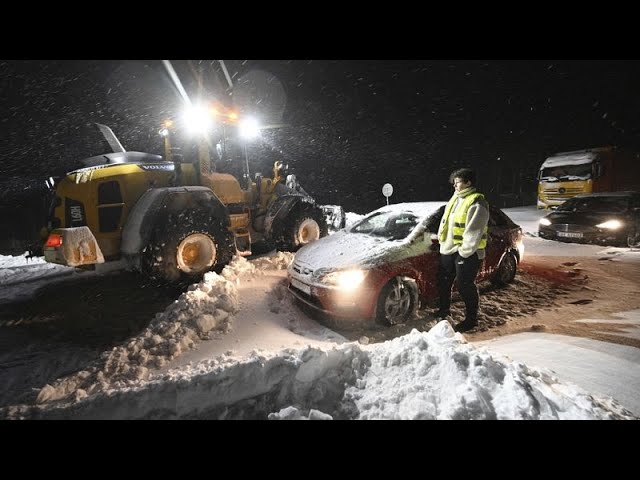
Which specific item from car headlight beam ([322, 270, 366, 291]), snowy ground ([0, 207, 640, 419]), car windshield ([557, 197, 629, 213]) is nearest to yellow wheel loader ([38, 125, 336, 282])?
snowy ground ([0, 207, 640, 419])

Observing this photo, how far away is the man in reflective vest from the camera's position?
4.03 m

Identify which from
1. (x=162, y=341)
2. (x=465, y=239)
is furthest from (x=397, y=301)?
(x=162, y=341)

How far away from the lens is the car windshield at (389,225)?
4.87 m

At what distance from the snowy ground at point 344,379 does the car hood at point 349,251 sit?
0.92 meters

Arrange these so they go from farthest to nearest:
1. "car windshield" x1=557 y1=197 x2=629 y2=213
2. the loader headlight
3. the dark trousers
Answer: "car windshield" x1=557 y1=197 x2=629 y2=213 → the loader headlight → the dark trousers

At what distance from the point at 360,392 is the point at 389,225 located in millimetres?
3184

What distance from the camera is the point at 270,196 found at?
839 centimetres

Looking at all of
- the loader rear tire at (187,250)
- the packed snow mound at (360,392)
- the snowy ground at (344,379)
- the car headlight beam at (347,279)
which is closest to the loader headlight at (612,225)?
the snowy ground at (344,379)

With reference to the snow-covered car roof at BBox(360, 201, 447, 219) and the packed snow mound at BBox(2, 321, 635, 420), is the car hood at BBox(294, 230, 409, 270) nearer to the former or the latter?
the snow-covered car roof at BBox(360, 201, 447, 219)

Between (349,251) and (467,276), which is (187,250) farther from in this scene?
(467,276)

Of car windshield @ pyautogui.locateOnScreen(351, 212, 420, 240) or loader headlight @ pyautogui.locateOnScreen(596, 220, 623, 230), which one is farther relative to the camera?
loader headlight @ pyautogui.locateOnScreen(596, 220, 623, 230)

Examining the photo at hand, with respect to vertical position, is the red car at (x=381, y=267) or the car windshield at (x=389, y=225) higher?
the car windshield at (x=389, y=225)

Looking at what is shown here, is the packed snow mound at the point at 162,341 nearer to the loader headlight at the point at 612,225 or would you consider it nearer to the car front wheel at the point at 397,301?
the car front wheel at the point at 397,301
